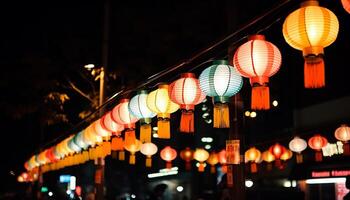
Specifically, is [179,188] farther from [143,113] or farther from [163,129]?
[163,129]

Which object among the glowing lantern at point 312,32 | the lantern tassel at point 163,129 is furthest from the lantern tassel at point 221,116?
the glowing lantern at point 312,32

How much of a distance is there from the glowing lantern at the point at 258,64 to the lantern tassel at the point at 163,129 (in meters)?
2.66

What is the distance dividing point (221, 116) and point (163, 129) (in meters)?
1.86

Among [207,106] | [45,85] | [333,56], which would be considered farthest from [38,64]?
[333,56]

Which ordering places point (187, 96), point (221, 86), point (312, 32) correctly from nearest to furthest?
point (312, 32)
point (221, 86)
point (187, 96)

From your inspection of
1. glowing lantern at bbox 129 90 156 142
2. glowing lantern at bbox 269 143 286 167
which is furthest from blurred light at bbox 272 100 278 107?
glowing lantern at bbox 129 90 156 142

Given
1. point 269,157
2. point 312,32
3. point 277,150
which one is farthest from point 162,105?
point 269,157

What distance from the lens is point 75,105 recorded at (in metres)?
26.0

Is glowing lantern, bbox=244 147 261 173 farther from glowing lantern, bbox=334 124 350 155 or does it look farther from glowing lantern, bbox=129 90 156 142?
glowing lantern, bbox=129 90 156 142

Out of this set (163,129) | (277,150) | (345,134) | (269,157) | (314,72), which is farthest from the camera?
(269,157)

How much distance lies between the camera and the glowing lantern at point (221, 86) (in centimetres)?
738

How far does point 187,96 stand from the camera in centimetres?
823

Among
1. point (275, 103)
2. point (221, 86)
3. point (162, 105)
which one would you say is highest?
point (275, 103)

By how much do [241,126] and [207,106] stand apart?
18510 millimetres
